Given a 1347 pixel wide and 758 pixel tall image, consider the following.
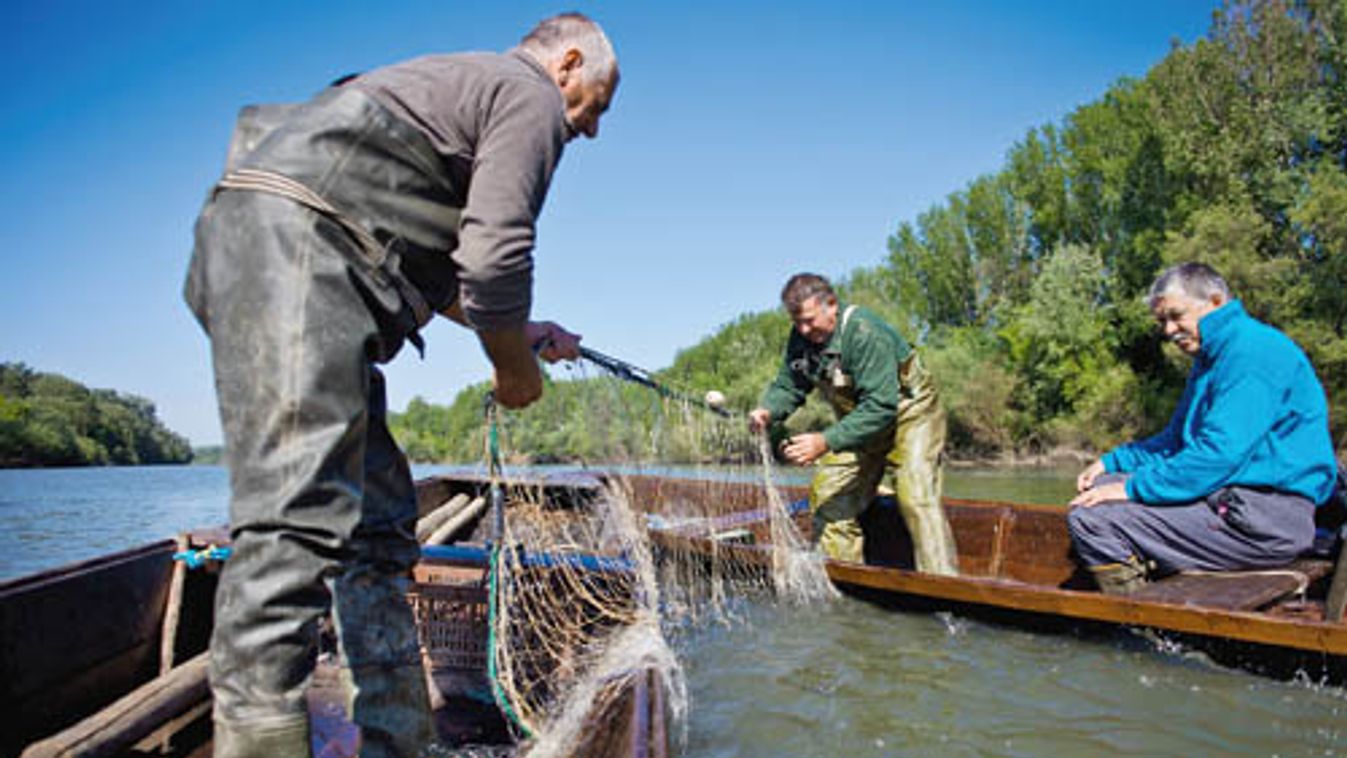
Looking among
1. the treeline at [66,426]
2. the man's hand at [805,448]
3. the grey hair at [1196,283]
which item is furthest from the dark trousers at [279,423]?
the treeline at [66,426]

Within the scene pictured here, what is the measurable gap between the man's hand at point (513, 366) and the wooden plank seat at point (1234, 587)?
3772 millimetres

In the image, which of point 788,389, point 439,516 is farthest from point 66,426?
point 788,389

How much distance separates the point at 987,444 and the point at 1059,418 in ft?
11.1

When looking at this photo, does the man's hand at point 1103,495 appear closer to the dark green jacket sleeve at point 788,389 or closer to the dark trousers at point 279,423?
the dark green jacket sleeve at point 788,389

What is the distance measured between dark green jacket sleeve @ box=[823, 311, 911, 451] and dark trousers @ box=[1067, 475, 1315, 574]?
1.51m

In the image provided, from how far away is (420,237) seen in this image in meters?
2.04

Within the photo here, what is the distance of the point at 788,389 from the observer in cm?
706

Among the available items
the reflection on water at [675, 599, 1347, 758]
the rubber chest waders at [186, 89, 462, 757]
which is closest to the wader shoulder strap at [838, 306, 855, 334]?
the reflection on water at [675, 599, 1347, 758]

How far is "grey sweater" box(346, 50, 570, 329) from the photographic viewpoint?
1930 mm

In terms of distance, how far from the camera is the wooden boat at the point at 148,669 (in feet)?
9.16

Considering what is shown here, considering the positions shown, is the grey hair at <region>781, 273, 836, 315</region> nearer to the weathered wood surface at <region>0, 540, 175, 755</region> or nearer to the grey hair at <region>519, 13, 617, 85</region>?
the grey hair at <region>519, 13, 617, 85</region>

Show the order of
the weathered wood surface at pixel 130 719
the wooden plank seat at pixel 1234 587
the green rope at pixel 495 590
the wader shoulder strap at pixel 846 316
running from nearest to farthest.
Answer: the weathered wood surface at pixel 130 719 → the green rope at pixel 495 590 → the wooden plank seat at pixel 1234 587 → the wader shoulder strap at pixel 846 316

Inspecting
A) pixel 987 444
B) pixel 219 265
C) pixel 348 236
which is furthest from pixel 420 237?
pixel 987 444

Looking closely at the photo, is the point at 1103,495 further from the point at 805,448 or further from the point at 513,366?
the point at 513,366
